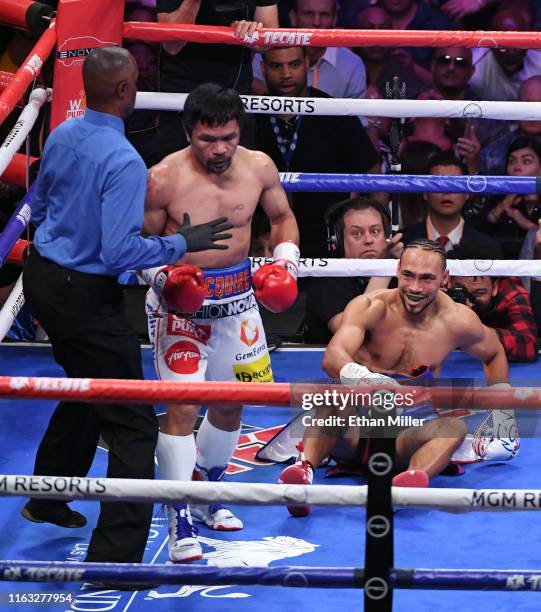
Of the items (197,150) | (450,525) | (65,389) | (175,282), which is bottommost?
(65,389)

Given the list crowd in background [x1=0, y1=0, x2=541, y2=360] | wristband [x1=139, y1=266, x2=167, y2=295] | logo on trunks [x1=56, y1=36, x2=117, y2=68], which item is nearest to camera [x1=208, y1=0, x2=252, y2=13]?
crowd in background [x1=0, y1=0, x2=541, y2=360]

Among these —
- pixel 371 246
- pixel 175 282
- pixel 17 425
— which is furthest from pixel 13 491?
pixel 371 246

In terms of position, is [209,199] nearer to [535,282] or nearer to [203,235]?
[203,235]

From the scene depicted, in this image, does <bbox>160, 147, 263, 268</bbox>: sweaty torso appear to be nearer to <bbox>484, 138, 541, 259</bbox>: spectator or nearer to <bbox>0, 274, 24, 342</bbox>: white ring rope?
<bbox>0, 274, 24, 342</bbox>: white ring rope

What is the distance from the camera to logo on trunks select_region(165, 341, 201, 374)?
3.74 meters

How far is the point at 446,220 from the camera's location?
18.2ft

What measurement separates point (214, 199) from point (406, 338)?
3.37ft

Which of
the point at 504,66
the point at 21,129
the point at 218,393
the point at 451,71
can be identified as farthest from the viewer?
the point at 504,66

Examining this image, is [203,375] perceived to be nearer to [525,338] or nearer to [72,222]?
[72,222]

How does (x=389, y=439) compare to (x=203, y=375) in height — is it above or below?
below

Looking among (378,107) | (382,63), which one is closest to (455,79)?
(382,63)

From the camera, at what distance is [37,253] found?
11.4 feet

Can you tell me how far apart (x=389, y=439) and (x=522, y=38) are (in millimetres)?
3042

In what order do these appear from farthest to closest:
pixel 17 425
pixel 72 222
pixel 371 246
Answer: pixel 371 246, pixel 17 425, pixel 72 222
